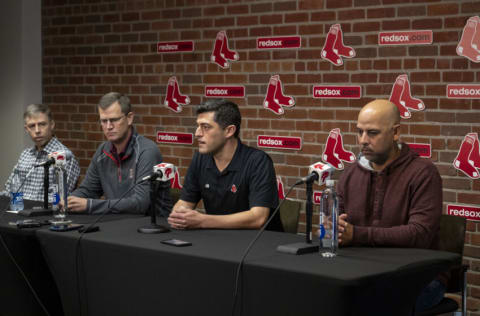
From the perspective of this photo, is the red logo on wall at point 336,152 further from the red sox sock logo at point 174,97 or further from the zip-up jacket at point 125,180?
the red sox sock logo at point 174,97

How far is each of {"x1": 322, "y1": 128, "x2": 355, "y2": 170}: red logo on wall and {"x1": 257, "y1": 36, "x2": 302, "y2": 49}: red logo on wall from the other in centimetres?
63

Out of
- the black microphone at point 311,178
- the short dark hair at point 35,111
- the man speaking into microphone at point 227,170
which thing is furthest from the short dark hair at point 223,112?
the short dark hair at point 35,111

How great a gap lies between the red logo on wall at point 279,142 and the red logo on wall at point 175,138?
1.98ft

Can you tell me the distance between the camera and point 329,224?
8.39 ft

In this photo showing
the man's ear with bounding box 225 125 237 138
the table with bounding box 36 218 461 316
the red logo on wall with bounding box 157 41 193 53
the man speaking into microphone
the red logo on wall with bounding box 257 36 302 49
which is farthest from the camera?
the red logo on wall with bounding box 157 41 193 53

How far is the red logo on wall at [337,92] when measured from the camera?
14.1 ft

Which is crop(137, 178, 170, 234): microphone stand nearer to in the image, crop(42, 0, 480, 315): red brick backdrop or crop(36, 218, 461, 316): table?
crop(36, 218, 461, 316): table

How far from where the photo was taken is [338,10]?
14.2 ft

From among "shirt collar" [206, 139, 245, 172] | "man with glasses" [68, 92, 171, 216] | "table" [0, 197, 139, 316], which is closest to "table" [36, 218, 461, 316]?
"table" [0, 197, 139, 316]

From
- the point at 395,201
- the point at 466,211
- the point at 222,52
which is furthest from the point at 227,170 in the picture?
the point at 222,52

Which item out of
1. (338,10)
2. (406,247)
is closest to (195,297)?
(406,247)

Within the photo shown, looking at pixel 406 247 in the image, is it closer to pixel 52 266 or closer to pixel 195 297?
pixel 195 297

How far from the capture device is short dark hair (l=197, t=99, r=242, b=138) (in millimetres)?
3451

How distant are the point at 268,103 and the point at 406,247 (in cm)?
212
